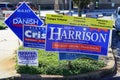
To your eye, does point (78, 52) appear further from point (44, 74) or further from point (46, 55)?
point (46, 55)

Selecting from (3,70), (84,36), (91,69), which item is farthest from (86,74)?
(3,70)

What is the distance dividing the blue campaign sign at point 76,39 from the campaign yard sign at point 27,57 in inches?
15.9

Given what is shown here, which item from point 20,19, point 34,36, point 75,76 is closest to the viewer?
point 75,76

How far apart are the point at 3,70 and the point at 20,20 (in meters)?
1.53

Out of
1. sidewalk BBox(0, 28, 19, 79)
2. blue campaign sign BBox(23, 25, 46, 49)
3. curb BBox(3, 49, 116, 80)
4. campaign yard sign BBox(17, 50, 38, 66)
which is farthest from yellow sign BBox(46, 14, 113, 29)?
sidewalk BBox(0, 28, 19, 79)

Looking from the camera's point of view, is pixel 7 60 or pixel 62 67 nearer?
pixel 62 67

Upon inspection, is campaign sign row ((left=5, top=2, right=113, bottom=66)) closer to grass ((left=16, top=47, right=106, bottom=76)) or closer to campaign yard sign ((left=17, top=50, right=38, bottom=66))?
campaign yard sign ((left=17, top=50, right=38, bottom=66))

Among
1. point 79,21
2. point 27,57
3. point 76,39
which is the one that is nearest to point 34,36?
point 27,57

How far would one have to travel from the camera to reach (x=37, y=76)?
911cm

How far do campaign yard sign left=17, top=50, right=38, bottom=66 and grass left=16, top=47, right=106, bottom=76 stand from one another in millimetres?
113

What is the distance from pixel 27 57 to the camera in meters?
9.58

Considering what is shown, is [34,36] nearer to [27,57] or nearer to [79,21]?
[27,57]

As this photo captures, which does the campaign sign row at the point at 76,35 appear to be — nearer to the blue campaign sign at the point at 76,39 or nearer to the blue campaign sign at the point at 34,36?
the blue campaign sign at the point at 76,39

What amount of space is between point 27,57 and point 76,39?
133 centimetres
